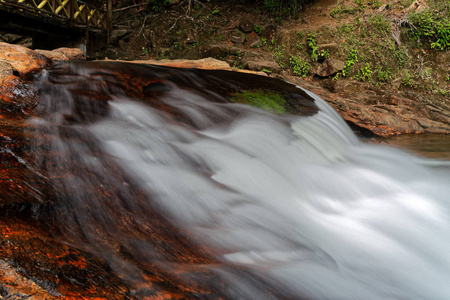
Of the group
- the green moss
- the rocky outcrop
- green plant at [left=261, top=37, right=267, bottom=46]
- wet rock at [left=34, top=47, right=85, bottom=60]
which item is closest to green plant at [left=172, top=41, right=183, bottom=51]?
green plant at [left=261, top=37, right=267, bottom=46]

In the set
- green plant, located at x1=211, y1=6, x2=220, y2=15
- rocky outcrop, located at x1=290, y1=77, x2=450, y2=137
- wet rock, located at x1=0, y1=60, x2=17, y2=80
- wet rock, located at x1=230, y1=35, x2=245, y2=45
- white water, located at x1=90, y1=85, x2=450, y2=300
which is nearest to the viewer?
white water, located at x1=90, y1=85, x2=450, y2=300

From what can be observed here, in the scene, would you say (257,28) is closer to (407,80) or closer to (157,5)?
(157,5)

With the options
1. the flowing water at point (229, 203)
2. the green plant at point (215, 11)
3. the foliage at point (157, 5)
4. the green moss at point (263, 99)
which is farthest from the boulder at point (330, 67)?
Result: the foliage at point (157, 5)

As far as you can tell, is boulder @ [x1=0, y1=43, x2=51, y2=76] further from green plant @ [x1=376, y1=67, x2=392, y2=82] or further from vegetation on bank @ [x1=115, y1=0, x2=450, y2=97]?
green plant @ [x1=376, y1=67, x2=392, y2=82]

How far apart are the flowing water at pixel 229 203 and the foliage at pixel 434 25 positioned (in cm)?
707

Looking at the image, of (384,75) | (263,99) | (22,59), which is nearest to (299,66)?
(384,75)

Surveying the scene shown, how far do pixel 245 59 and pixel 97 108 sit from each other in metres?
6.52

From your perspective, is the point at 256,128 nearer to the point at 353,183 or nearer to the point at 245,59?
the point at 353,183

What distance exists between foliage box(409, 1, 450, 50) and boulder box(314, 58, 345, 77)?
2.85 meters

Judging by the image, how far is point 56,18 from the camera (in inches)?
409

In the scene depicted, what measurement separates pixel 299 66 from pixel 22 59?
7871 millimetres

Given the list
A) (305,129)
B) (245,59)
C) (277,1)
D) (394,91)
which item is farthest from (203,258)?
(277,1)

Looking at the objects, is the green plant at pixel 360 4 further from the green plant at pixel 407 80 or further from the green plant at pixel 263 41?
the green plant at pixel 263 41

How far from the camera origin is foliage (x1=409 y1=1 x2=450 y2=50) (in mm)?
10172
